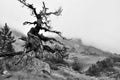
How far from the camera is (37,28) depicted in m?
22.7

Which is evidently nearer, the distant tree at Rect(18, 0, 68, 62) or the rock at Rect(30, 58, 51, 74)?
the distant tree at Rect(18, 0, 68, 62)

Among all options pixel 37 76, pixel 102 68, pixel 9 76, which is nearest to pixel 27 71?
pixel 37 76

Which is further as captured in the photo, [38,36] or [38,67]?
[38,67]

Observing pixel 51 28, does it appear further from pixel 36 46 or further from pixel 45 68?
pixel 45 68

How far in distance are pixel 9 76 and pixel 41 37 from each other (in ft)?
18.9

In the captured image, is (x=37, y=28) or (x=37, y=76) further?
(x=37, y=76)

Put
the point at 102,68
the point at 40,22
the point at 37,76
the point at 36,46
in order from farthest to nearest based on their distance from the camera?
the point at 102,68
the point at 37,76
the point at 40,22
the point at 36,46

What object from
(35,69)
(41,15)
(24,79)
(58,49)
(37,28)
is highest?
(41,15)

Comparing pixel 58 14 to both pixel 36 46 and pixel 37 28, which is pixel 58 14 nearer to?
pixel 37 28

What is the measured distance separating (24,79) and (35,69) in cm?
534

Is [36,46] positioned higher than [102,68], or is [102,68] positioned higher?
[102,68]

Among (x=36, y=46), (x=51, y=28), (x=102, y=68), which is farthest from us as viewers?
(x=102, y=68)

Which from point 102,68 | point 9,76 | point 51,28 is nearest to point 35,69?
point 9,76

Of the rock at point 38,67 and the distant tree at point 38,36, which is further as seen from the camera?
the rock at point 38,67
